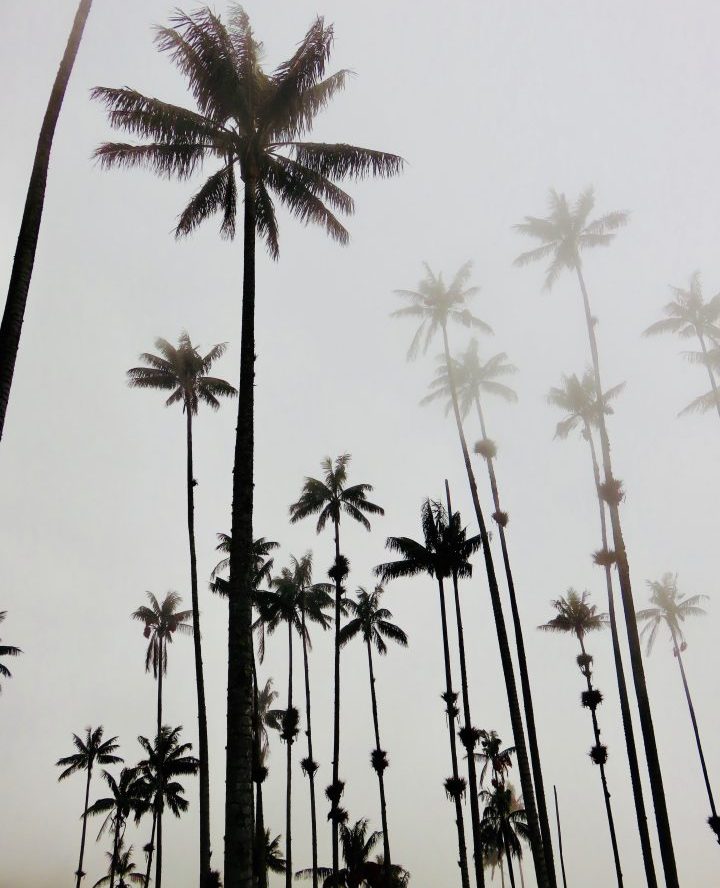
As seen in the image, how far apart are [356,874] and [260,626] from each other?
53.9ft

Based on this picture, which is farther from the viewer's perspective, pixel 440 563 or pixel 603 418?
pixel 440 563

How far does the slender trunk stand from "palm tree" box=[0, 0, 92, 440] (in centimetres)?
446

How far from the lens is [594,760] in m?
33.5

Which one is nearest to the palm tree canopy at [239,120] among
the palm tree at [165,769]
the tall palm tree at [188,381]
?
the tall palm tree at [188,381]

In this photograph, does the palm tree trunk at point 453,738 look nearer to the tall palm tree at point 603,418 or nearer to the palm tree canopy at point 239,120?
the tall palm tree at point 603,418

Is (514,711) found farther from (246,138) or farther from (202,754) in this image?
(246,138)

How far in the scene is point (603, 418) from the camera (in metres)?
23.6

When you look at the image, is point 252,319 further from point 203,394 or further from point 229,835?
point 203,394

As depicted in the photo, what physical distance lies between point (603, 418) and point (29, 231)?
65.9 feet

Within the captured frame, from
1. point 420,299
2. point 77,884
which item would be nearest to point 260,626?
point 420,299

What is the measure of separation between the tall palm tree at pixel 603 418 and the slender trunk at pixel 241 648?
42.1 ft

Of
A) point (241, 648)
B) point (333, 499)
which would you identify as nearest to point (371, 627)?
point (333, 499)

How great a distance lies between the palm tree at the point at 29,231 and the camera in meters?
A: 8.91

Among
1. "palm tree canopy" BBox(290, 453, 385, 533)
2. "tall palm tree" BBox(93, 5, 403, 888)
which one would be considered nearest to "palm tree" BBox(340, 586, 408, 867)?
"palm tree canopy" BBox(290, 453, 385, 533)
